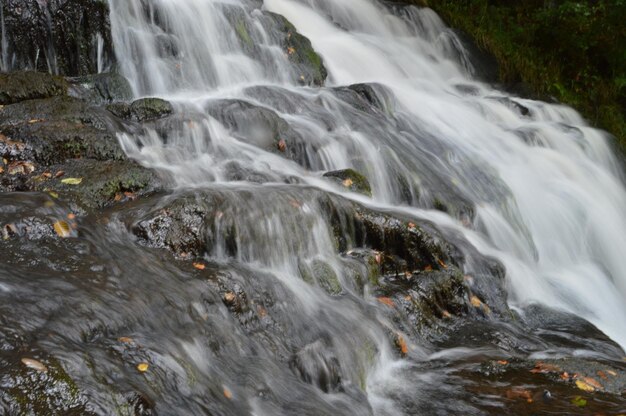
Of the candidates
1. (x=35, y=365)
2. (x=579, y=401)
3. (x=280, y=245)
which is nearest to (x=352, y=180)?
(x=280, y=245)

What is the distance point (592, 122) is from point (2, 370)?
1225cm

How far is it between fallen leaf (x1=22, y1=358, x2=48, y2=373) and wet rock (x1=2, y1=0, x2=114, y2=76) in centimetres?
544

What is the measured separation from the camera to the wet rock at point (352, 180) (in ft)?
20.1

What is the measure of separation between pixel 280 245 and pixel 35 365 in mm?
2592

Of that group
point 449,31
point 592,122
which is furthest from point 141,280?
point 449,31

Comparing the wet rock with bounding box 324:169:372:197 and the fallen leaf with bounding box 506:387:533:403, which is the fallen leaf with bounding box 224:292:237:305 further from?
the wet rock with bounding box 324:169:372:197

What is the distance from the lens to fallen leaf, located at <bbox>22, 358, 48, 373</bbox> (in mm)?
2229

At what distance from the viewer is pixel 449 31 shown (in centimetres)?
1398

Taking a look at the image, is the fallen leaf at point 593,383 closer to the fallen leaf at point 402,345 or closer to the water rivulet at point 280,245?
the water rivulet at point 280,245

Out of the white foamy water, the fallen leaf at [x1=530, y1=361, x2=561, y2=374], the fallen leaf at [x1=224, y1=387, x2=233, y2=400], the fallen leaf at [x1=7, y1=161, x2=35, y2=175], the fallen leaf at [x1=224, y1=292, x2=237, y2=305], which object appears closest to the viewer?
the fallen leaf at [x1=224, y1=387, x2=233, y2=400]

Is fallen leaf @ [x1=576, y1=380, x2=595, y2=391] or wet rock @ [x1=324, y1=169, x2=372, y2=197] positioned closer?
fallen leaf @ [x1=576, y1=380, x2=595, y2=391]

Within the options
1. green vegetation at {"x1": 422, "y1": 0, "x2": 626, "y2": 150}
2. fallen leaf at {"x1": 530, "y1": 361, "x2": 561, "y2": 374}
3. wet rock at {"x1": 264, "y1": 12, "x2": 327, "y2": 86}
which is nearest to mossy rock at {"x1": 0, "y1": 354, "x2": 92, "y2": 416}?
fallen leaf at {"x1": 530, "y1": 361, "x2": 561, "y2": 374}

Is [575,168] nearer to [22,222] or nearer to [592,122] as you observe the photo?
[592,122]

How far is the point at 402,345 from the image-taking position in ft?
14.2
